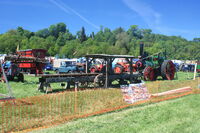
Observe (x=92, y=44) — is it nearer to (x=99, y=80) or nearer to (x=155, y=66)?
(x=155, y=66)

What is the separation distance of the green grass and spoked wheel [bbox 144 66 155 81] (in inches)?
325

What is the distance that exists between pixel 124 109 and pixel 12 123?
3471 mm

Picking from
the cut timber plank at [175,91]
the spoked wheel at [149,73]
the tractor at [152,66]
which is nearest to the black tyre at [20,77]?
the tractor at [152,66]

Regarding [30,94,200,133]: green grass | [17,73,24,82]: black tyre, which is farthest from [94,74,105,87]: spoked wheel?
[17,73,24,82]: black tyre

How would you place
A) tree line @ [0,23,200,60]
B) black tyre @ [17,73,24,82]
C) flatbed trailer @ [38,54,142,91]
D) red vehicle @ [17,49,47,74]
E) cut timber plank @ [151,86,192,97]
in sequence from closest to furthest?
1. cut timber plank @ [151,86,192,97]
2. flatbed trailer @ [38,54,142,91]
3. black tyre @ [17,73,24,82]
4. red vehicle @ [17,49,47,74]
5. tree line @ [0,23,200,60]

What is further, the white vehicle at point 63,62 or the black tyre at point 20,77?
the white vehicle at point 63,62

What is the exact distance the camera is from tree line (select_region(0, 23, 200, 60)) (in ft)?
213

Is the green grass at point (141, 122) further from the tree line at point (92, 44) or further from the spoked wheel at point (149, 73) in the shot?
the tree line at point (92, 44)

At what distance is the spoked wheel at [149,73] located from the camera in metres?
15.4

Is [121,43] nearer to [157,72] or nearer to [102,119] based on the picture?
[157,72]

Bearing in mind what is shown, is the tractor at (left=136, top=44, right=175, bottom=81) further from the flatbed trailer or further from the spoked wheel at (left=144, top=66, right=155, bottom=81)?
the flatbed trailer

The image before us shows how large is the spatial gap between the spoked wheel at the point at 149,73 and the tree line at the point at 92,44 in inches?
589

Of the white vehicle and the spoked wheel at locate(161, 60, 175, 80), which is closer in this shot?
the spoked wheel at locate(161, 60, 175, 80)

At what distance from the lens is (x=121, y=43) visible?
269ft
